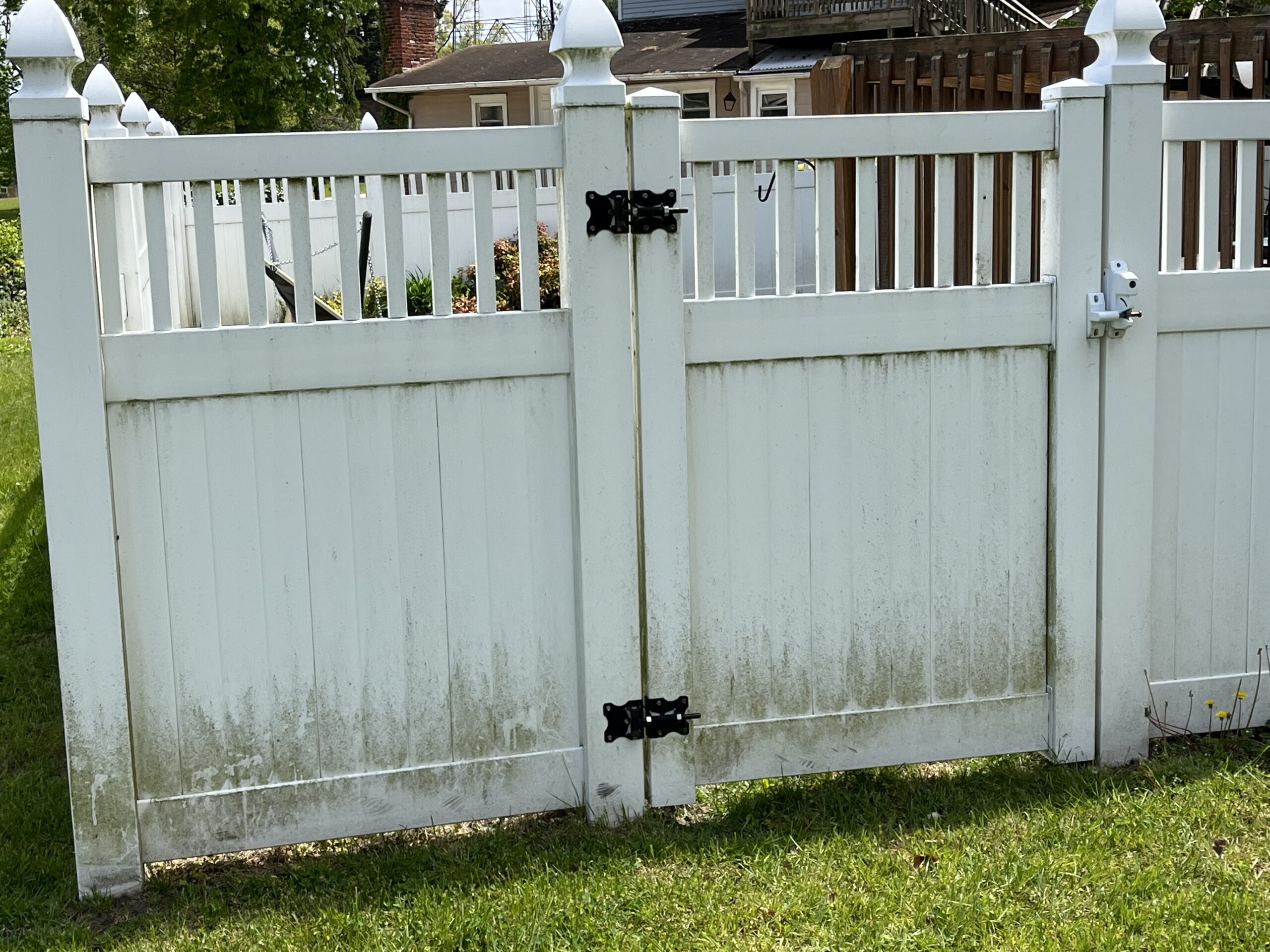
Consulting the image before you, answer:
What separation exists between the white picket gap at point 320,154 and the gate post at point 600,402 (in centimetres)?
10

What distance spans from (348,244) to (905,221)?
4.60 ft

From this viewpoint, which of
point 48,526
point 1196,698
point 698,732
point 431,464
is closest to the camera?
point 48,526

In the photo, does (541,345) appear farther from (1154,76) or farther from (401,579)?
(1154,76)

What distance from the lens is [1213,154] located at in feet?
12.1

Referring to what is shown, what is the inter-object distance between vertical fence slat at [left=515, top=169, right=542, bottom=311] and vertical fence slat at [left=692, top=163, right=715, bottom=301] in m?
0.39

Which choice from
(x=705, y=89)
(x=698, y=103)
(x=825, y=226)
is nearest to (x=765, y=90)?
(x=705, y=89)

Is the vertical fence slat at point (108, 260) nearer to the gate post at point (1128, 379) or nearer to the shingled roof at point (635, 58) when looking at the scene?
the gate post at point (1128, 379)

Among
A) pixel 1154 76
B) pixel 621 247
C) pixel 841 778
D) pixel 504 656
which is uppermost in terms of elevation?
pixel 1154 76

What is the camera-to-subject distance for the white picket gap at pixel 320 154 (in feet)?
10.1

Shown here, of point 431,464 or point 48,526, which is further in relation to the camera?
point 431,464

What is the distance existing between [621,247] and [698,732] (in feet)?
4.19

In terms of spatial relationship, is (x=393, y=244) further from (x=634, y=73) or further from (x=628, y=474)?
(x=634, y=73)

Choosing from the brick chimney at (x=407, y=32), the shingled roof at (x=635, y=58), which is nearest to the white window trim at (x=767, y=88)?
the shingled roof at (x=635, y=58)

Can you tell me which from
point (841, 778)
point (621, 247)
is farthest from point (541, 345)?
point (841, 778)
